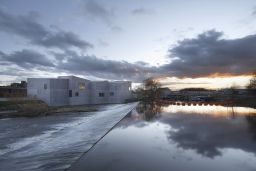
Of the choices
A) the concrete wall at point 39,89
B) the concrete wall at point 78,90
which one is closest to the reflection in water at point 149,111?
the concrete wall at point 78,90

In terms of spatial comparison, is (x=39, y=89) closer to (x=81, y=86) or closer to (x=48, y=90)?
(x=48, y=90)

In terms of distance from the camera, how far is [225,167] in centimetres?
890

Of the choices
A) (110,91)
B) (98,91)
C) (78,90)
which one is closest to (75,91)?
(78,90)

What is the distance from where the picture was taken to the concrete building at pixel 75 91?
170ft

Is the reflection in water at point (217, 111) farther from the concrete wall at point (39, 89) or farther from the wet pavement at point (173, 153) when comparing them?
the concrete wall at point (39, 89)

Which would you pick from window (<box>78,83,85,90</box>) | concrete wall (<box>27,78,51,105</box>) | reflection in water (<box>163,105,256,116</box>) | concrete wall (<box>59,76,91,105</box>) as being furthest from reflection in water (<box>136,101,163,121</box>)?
concrete wall (<box>27,78,51,105</box>)

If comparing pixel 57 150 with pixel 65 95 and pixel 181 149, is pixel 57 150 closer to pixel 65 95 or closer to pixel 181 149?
pixel 181 149

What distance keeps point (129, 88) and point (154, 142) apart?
60.1 meters

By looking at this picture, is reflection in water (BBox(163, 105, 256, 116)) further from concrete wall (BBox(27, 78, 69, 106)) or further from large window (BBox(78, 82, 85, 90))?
large window (BBox(78, 82, 85, 90))

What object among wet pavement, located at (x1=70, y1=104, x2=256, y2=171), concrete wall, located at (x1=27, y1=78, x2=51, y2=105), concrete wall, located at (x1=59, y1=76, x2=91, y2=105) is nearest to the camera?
wet pavement, located at (x1=70, y1=104, x2=256, y2=171)

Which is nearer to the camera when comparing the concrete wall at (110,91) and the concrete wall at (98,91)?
the concrete wall at (98,91)

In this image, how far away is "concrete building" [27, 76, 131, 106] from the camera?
170 feet

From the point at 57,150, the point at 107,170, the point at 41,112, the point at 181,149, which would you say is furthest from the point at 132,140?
the point at 41,112

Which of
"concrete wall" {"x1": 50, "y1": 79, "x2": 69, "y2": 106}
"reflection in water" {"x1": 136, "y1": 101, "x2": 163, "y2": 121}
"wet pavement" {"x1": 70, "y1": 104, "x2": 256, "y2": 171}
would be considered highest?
"concrete wall" {"x1": 50, "y1": 79, "x2": 69, "y2": 106}
